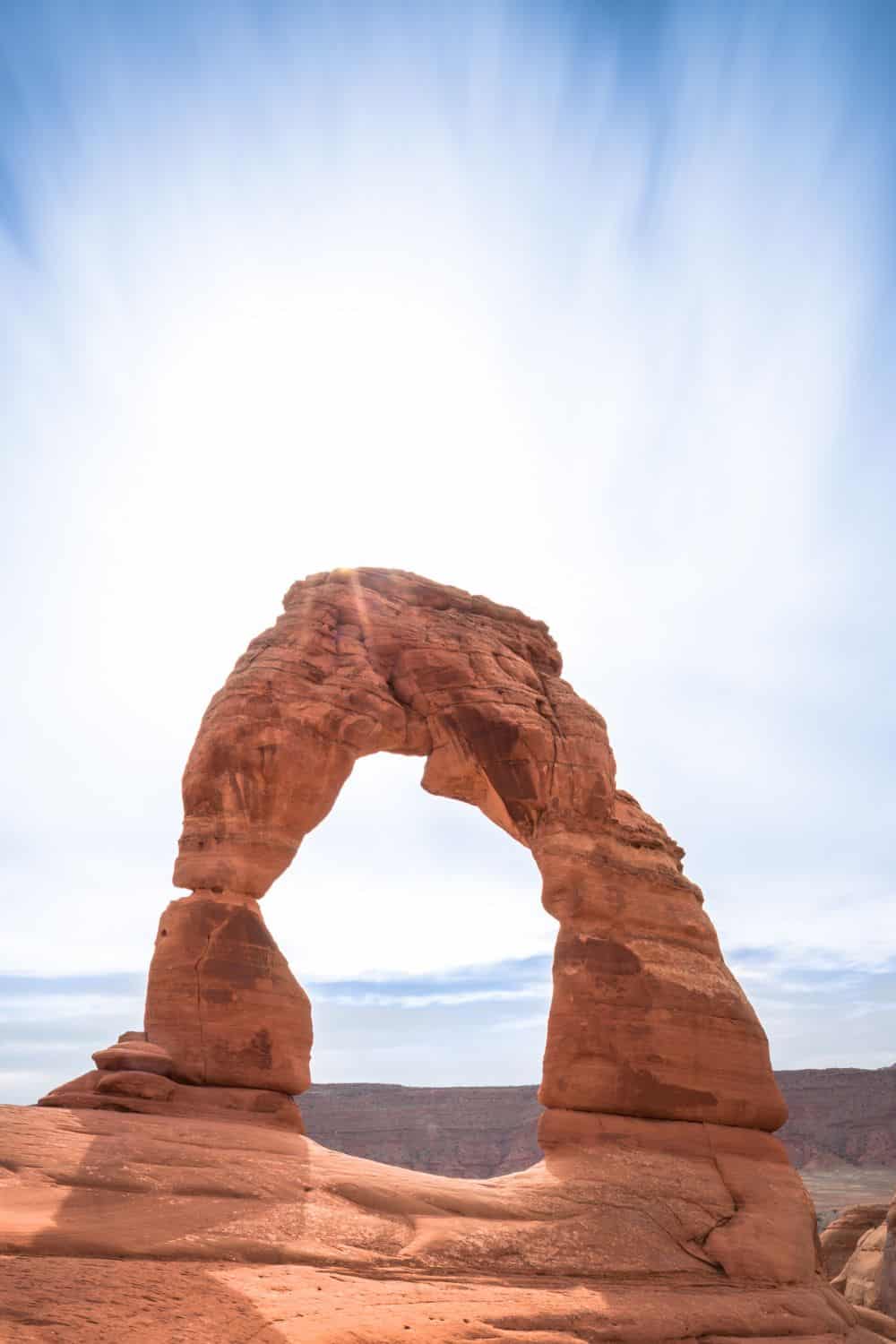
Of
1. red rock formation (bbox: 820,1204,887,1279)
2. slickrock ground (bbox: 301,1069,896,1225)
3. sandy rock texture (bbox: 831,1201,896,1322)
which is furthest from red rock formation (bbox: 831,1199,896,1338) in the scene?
slickrock ground (bbox: 301,1069,896,1225)

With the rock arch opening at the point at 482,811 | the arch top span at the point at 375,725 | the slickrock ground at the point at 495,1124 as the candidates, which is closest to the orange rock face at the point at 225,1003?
the rock arch opening at the point at 482,811

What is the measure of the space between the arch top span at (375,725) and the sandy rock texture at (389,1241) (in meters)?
3.96

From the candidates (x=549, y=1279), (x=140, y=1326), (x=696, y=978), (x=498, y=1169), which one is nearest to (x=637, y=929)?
(x=696, y=978)

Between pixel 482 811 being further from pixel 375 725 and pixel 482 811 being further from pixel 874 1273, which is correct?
pixel 874 1273

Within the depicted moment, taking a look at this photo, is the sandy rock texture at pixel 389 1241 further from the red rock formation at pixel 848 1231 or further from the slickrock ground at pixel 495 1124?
the slickrock ground at pixel 495 1124

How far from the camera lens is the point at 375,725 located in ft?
48.9

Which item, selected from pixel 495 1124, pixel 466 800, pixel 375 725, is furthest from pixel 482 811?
pixel 495 1124

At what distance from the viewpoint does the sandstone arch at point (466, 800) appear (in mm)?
12672

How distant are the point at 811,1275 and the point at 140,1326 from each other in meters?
8.84

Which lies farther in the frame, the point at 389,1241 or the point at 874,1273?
the point at 874,1273

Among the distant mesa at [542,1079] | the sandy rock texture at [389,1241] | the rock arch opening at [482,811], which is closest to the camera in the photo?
the sandy rock texture at [389,1241]

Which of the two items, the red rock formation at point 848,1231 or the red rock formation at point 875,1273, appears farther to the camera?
the red rock formation at point 848,1231

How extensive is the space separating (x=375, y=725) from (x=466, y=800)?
2.19 meters

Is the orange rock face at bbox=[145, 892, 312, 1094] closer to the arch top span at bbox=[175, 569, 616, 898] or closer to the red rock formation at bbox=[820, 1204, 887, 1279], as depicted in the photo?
the arch top span at bbox=[175, 569, 616, 898]
